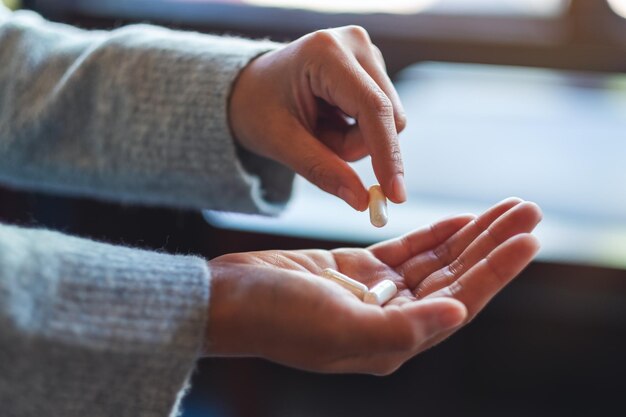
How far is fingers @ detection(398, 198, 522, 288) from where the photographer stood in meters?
0.62

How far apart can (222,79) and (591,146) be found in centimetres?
62

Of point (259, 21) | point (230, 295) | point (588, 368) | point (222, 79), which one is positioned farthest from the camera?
point (259, 21)

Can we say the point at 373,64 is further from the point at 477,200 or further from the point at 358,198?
the point at 477,200

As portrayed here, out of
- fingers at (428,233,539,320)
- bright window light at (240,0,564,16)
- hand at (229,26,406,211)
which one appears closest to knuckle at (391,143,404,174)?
hand at (229,26,406,211)

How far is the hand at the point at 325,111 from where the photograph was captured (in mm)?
594

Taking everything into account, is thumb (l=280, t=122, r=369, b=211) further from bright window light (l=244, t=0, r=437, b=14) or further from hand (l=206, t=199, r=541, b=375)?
bright window light (l=244, t=0, r=437, b=14)

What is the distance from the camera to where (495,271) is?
51cm

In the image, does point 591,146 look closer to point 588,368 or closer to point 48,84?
point 588,368

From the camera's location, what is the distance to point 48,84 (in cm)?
76

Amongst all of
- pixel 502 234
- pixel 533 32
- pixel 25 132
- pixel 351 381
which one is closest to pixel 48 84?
pixel 25 132

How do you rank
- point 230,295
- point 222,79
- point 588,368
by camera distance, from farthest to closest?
point 588,368, point 222,79, point 230,295

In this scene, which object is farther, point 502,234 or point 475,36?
point 475,36

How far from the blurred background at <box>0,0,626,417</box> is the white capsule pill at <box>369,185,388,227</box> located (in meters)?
0.40

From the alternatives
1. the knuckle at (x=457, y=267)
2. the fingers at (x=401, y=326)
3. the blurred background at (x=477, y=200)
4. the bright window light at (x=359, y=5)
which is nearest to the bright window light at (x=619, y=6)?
the blurred background at (x=477, y=200)
